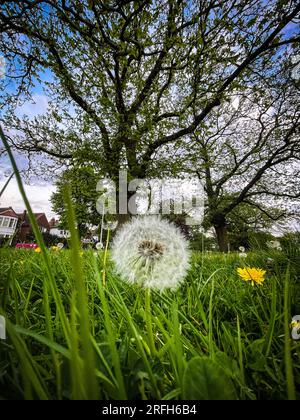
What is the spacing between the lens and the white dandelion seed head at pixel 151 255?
84 centimetres

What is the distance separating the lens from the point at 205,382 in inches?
13.9

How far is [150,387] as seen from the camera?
0.42 meters

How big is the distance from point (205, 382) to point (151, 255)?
0.55m

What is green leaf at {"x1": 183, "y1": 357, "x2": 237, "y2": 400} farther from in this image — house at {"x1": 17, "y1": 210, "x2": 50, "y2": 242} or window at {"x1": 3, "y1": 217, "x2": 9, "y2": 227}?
window at {"x1": 3, "y1": 217, "x2": 9, "y2": 227}

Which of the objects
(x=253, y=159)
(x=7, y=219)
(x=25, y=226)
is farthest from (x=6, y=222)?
(x=253, y=159)

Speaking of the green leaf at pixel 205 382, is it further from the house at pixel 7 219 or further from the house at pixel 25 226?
the house at pixel 7 219

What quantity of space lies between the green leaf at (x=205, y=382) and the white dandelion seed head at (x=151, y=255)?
1.33 ft

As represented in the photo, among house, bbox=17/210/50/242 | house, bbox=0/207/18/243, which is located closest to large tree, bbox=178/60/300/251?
house, bbox=17/210/50/242

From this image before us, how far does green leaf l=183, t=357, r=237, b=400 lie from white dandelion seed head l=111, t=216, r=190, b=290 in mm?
405

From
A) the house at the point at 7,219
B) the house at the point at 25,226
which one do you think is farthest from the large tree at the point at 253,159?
the house at the point at 7,219

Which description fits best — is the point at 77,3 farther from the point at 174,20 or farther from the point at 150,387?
the point at 150,387

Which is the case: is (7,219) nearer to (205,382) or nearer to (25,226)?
(25,226)
